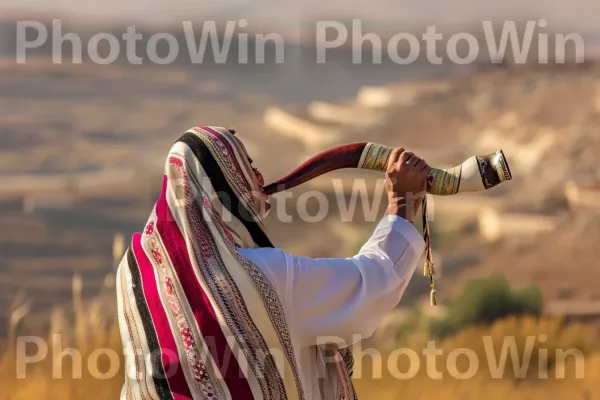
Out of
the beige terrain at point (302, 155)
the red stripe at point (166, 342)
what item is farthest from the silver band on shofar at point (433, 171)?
the beige terrain at point (302, 155)

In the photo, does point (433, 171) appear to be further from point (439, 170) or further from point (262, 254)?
point (262, 254)

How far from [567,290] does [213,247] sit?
3.41m

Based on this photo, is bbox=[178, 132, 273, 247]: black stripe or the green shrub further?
the green shrub

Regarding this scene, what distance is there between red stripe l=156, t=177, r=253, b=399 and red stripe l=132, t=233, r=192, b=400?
0.27ft

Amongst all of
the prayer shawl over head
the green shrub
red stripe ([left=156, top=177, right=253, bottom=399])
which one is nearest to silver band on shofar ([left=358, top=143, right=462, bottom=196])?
the prayer shawl over head

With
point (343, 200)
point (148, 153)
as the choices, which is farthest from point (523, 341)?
point (148, 153)

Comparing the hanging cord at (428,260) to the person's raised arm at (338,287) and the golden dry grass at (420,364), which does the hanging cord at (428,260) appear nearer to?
the person's raised arm at (338,287)

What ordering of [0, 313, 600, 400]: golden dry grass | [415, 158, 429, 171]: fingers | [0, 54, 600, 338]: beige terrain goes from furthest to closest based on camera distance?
1. [0, 54, 600, 338]: beige terrain
2. [0, 313, 600, 400]: golden dry grass
3. [415, 158, 429, 171]: fingers

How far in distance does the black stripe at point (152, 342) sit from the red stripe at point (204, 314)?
0.13 metres

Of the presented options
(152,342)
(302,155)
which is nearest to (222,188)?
(152,342)

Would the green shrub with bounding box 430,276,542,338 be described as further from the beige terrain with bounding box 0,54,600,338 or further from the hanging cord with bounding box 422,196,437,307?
the hanging cord with bounding box 422,196,437,307

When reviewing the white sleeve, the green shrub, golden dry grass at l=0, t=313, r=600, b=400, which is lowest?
golden dry grass at l=0, t=313, r=600, b=400

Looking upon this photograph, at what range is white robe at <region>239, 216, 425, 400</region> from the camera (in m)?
2.37

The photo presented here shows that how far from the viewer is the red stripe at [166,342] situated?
2.42 m
